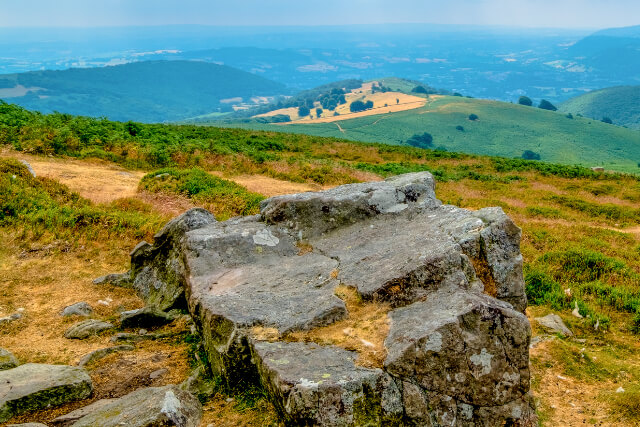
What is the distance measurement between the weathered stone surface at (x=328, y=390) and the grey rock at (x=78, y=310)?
633cm

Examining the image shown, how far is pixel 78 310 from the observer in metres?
10.8

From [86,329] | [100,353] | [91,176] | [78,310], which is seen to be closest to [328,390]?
[100,353]

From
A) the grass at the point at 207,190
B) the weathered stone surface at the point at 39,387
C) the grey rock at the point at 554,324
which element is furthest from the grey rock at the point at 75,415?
the grass at the point at 207,190

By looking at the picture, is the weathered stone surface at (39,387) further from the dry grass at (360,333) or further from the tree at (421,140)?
the tree at (421,140)

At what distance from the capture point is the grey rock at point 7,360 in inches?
318

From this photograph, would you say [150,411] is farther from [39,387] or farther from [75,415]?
[39,387]

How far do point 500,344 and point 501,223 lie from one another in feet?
9.02

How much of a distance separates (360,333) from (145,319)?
17.8 ft

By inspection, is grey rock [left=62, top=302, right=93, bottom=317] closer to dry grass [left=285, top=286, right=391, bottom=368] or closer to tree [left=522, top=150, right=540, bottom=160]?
dry grass [left=285, top=286, right=391, bottom=368]

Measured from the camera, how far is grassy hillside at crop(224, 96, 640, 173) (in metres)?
124

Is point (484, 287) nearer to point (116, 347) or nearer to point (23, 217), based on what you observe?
point (116, 347)

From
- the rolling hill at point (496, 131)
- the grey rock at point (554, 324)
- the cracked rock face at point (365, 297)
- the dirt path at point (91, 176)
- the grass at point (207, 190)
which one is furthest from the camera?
the rolling hill at point (496, 131)

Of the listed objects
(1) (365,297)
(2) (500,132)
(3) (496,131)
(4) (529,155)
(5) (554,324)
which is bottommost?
(4) (529,155)

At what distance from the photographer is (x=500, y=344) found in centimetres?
672
